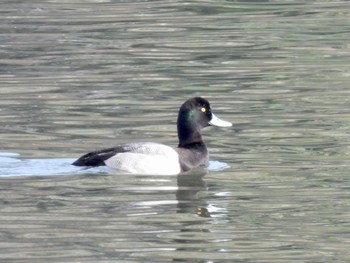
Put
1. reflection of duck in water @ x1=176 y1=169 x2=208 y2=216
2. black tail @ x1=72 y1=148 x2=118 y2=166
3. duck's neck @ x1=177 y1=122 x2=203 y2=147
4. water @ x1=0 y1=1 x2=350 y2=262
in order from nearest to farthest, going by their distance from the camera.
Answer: water @ x1=0 y1=1 x2=350 y2=262
reflection of duck in water @ x1=176 y1=169 x2=208 y2=216
black tail @ x1=72 y1=148 x2=118 y2=166
duck's neck @ x1=177 y1=122 x2=203 y2=147

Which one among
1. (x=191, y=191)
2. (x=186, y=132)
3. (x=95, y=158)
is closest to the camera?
(x=191, y=191)

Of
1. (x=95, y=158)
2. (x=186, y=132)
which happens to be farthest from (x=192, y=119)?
(x=95, y=158)

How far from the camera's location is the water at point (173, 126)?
9.80 meters

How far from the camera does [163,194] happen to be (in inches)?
455

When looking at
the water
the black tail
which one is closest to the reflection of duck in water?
the water

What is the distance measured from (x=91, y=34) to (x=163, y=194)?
10086 mm

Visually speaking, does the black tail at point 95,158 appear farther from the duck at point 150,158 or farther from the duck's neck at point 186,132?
the duck's neck at point 186,132

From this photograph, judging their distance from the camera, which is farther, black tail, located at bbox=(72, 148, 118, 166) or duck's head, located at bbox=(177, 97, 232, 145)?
duck's head, located at bbox=(177, 97, 232, 145)

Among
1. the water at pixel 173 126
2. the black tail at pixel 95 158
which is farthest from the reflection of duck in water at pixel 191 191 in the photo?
the black tail at pixel 95 158

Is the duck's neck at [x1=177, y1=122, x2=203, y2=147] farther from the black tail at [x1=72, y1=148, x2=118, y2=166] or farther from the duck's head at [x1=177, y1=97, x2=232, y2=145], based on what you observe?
the black tail at [x1=72, y1=148, x2=118, y2=166]

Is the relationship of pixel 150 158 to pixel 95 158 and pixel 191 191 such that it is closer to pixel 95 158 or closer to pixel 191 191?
pixel 95 158

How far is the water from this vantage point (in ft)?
32.1

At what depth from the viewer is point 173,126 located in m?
14.7

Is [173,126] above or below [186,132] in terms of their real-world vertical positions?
below
